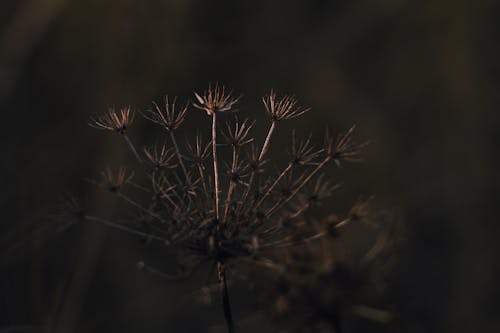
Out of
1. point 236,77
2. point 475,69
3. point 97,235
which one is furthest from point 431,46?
point 97,235

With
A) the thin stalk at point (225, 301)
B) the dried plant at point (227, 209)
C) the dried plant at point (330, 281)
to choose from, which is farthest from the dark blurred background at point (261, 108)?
the thin stalk at point (225, 301)

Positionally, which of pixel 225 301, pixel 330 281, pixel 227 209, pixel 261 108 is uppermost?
pixel 261 108

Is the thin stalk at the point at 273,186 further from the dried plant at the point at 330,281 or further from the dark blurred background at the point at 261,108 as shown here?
the dark blurred background at the point at 261,108

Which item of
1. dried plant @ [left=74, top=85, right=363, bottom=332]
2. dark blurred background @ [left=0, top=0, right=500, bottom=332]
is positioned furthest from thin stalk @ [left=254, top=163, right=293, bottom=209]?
dark blurred background @ [left=0, top=0, right=500, bottom=332]

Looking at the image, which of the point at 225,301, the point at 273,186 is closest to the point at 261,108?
the point at 273,186

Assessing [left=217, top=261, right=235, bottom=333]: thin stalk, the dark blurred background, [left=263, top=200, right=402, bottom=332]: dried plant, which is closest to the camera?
[left=217, top=261, right=235, bottom=333]: thin stalk

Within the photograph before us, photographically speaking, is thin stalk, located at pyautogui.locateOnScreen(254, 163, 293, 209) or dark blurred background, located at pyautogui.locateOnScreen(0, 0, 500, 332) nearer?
thin stalk, located at pyautogui.locateOnScreen(254, 163, 293, 209)

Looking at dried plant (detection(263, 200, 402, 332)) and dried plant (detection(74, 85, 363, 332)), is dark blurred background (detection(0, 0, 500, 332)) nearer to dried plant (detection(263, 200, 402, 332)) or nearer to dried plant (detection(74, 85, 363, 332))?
dried plant (detection(74, 85, 363, 332))

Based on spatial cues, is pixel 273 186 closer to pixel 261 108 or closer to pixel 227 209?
pixel 227 209

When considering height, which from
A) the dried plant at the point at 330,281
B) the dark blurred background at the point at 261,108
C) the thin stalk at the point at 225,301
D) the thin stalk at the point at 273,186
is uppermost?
the dark blurred background at the point at 261,108
